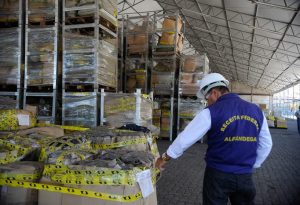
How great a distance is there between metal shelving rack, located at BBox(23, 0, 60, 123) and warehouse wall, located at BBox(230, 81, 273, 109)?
1563 inches

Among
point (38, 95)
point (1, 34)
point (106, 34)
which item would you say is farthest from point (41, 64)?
point (106, 34)

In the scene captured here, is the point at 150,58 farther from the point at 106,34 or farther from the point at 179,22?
the point at 106,34

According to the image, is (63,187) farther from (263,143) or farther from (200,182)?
(200,182)

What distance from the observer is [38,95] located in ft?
21.9

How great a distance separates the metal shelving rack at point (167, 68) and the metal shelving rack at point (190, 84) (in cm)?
30

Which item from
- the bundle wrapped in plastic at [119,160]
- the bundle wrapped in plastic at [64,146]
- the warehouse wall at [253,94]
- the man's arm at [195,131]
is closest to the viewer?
the man's arm at [195,131]

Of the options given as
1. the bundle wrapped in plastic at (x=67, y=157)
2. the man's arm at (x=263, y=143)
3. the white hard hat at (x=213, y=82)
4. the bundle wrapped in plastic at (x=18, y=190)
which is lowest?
the bundle wrapped in plastic at (x=18, y=190)

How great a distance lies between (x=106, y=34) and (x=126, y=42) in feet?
10.9

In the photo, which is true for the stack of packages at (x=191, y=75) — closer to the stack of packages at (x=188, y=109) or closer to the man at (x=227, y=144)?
the stack of packages at (x=188, y=109)

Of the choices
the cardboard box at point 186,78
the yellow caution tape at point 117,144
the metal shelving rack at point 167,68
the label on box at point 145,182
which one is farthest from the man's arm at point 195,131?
the cardboard box at point 186,78

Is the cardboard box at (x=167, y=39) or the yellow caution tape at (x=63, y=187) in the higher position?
the cardboard box at (x=167, y=39)

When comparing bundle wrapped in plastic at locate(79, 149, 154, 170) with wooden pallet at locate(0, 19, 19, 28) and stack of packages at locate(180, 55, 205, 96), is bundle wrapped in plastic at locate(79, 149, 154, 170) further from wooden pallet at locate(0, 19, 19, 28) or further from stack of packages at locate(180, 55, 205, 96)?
stack of packages at locate(180, 55, 205, 96)

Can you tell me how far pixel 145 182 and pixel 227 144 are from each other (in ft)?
2.42

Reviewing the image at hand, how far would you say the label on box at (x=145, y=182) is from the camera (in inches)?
91.4
